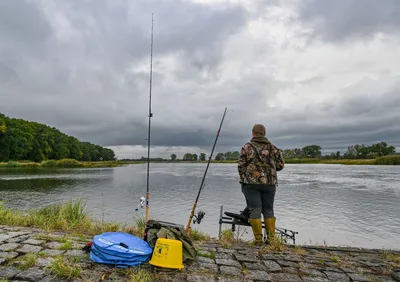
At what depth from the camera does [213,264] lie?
3.50 meters

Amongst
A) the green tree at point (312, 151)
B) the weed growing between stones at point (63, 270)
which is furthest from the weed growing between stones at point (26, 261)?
the green tree at point (312, 151)

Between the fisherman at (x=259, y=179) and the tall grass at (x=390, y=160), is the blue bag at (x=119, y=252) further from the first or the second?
the tall grass at (x=390, y=160)

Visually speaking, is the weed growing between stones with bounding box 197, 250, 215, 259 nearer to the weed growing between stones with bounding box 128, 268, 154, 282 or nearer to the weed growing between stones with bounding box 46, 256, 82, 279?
the weed growing between stones with bounding box 128, 268, 154, 282

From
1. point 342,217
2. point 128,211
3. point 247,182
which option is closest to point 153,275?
point 247,182

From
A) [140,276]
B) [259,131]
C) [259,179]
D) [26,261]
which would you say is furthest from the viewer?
[259,131]

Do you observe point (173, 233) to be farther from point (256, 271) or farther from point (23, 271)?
point (23, 271)

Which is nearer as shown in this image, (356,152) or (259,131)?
(259,131)

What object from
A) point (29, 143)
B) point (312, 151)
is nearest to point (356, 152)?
point (312, 151)

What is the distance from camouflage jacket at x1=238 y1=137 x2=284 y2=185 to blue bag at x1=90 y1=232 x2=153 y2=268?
7.13 ft

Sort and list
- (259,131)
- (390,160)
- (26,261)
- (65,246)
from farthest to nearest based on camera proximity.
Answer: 1. (390,160)
2. (259,131)
3. (65,246)
4. (26,261)

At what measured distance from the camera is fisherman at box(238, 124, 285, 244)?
470cm

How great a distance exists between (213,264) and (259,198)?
169 centimetres

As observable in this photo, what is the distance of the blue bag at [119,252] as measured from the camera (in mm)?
3180

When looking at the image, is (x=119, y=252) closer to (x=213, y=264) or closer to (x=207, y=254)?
(x=213, y=264)
